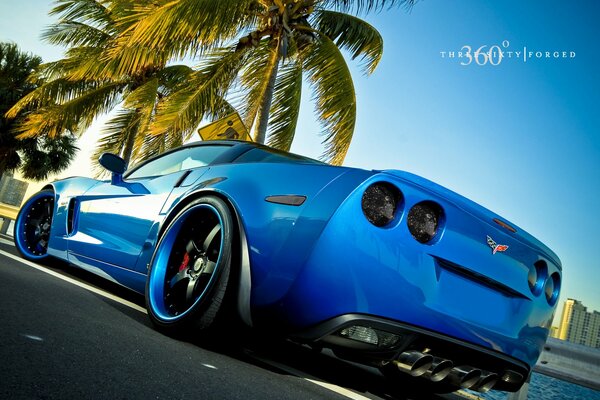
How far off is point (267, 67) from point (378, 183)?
8.28 meters

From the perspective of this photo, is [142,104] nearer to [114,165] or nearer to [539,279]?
[114,165]

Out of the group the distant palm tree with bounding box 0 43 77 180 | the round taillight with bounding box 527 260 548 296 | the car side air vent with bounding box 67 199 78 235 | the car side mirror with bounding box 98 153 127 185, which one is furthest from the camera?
the distant palm tree with bounding box 0 43 77 180

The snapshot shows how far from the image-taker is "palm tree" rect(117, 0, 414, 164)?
8609 mm

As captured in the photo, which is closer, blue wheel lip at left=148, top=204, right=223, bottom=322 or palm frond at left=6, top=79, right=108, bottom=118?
blue wheel lip at left=148, top=204, right=223, bottom=322

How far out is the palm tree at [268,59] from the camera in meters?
8.61

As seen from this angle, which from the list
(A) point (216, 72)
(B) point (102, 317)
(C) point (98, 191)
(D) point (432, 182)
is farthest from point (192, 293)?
(A) point (216, 72)

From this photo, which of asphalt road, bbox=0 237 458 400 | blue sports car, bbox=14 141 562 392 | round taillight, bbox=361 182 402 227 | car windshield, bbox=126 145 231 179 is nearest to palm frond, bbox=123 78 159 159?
car windshield, bbox=126 145 231 179

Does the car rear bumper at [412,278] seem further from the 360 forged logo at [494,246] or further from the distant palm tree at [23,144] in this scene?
the distant palm tree at [23,144]

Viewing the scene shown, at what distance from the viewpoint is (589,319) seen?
305 feet

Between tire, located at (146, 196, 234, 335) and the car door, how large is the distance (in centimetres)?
31

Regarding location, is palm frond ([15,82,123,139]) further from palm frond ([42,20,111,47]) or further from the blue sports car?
the blue sports car

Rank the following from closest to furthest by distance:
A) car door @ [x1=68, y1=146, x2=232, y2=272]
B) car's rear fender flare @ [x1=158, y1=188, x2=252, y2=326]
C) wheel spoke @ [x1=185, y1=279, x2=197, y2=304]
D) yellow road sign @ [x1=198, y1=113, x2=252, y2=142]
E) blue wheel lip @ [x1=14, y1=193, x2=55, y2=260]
Answer: car's rear fender flare @ [x1=158, y1=188, x2=252, y2=326]
wheel spoke @ [x1=185, y1=279, x2=197, y2=304]
car door @ [x1=68, y1=146, x2=232, y2=272]
blue wheel lip @ [x1=14, y1=193, x2=55, y2=260]
yellow road sign @ [x1=198, y1=113, x2=252, y2=142]

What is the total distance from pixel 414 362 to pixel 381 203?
648 mm

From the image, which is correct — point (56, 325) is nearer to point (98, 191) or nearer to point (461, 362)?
point (461, 362)
